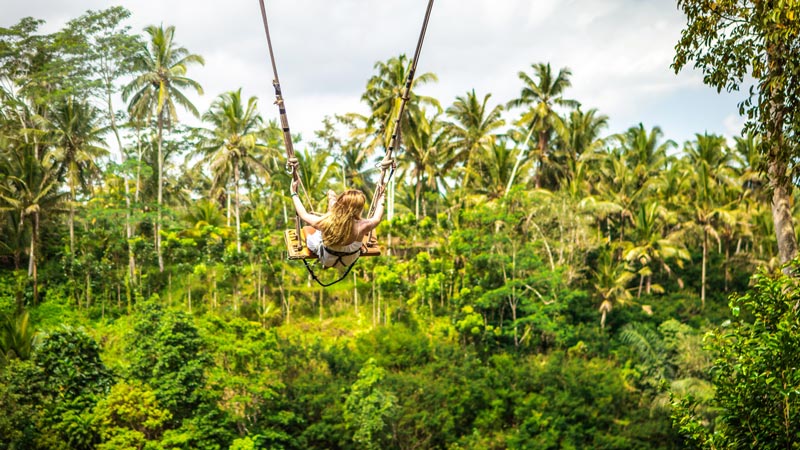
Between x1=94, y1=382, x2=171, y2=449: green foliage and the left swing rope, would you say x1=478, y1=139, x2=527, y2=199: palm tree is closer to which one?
x1=94, y1=382, x2=171, y2=449: green foliage

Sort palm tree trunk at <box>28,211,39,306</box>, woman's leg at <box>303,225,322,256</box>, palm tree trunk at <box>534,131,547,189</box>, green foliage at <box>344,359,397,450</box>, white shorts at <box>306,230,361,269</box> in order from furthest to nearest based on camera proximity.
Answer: palm tree trunk at <box>534,131,547,189</box>, palm tree trunk at <box>28,211,39,306</box>, green foliage at <box>344,359,397,450</box>, woman's leg at <box>303,225,322,256</box>, white shorts at <box>306,230,361,269</box>

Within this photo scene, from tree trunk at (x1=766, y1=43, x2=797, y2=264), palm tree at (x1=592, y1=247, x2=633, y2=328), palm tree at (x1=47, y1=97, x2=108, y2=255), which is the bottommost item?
palm tree at (x1=592, y1=247, x2=633, y2=328)

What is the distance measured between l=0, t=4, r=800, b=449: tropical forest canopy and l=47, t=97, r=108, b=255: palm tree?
105mm

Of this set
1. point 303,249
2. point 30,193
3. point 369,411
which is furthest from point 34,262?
point 303,249

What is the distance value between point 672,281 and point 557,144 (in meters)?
7.88

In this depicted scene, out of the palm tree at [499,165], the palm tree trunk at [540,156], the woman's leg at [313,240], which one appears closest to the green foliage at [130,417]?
the woman's leg at [313,240]

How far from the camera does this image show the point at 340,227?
212 inches

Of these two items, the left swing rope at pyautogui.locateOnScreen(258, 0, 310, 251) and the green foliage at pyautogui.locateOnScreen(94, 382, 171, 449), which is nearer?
the left swing rope at pyautogui.locateOnScreen(258, 0, 310, 251)

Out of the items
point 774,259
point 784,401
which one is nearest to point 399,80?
point 774,259

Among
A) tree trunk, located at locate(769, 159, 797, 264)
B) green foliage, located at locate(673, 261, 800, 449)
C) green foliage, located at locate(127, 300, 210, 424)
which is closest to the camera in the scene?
green foliage, located at locate(673, 261, 800, 449)

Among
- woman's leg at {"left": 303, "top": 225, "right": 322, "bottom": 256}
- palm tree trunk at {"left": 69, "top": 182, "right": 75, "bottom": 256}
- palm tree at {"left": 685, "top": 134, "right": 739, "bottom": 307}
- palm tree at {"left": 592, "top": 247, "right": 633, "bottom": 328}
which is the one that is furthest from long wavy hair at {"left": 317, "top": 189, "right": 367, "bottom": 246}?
palm tree at {"left": 685, "top": 134, "right": 739, "bottom": 307}

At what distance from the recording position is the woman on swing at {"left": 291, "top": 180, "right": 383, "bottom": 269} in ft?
17.3

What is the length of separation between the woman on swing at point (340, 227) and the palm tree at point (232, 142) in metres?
19.6

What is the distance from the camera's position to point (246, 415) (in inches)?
719
